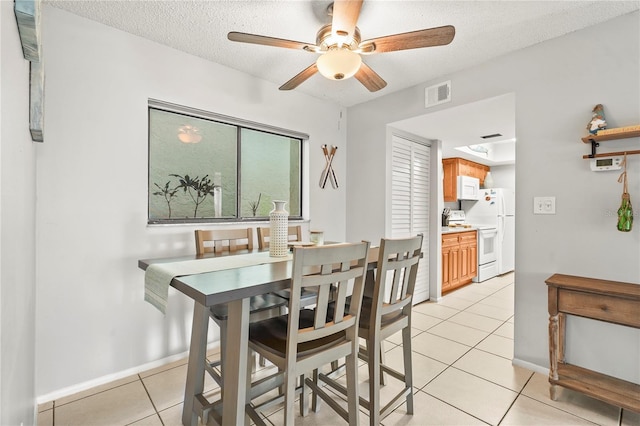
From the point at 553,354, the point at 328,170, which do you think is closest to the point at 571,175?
the point at 553,354

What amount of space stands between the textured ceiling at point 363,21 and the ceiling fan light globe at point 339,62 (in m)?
0.40

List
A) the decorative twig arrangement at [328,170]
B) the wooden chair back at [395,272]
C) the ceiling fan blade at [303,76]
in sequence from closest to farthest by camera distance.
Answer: the wooden chair back at [395,272]
the ceiling fan blade at [303,76]
the decorative twig arrangement at [328,170]

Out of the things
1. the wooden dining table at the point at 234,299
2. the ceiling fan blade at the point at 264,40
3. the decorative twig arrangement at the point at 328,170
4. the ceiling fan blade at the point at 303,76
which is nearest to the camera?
the wooden dining table at the point at 234,299

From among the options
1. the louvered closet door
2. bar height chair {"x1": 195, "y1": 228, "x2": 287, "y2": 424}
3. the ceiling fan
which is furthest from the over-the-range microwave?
bar height chair {"x1": 195, "y1": 228, "x2": 287, "y2": 424}

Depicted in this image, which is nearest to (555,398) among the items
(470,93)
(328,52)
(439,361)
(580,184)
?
(439,361)

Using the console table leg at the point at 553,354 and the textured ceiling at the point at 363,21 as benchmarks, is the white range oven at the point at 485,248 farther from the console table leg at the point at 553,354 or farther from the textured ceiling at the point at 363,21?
the textured ceiling at the point at 363,21

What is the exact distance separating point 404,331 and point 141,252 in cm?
195

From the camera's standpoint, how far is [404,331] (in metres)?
1.80

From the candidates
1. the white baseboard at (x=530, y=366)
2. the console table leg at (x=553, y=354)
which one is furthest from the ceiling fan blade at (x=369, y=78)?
the white baseboard at (x=530, y=366)

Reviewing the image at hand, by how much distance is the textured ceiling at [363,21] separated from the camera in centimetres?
191

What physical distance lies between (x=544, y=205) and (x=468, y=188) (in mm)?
3252

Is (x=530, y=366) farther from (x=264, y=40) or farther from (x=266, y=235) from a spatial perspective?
(x=264, y=40)

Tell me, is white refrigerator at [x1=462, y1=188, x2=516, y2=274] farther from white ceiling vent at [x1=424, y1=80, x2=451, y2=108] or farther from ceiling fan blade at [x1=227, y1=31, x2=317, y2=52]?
ceiling fan blade at [x1=227, y1=31, x2=317, y2=52]

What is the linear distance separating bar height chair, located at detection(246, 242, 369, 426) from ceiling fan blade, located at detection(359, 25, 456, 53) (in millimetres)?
1204
